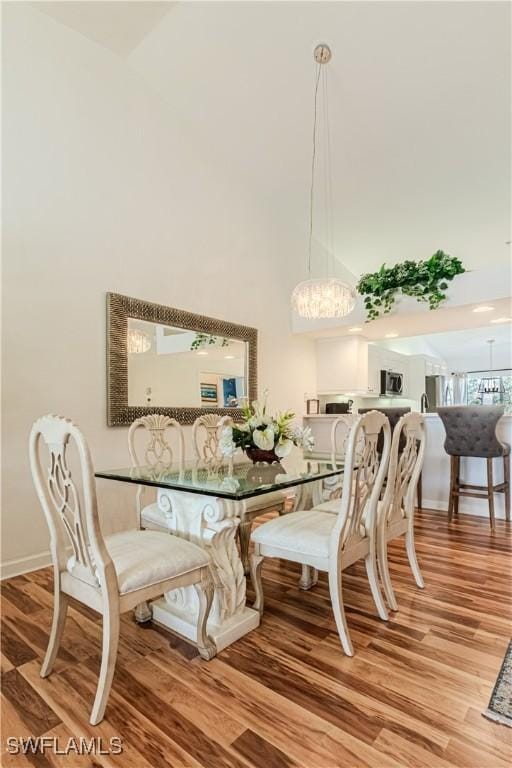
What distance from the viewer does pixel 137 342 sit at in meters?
3.58

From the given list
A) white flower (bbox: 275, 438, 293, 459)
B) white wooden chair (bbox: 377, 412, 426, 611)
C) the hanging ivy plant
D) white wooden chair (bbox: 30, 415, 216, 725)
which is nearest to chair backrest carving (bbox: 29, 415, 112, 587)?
white wooden chair (bbox: 30, 415, 216, 725)

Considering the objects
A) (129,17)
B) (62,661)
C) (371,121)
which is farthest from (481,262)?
(62,661)

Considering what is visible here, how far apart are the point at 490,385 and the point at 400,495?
304 inches

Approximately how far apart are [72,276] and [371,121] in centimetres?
297

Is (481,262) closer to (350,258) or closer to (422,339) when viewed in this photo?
(350,258)

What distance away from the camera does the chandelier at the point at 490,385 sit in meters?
8.63

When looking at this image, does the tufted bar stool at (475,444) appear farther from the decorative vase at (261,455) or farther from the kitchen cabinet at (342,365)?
the decorative vase at (261,455)

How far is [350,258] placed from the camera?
580 cm

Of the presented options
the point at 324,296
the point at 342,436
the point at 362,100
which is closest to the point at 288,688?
the point at 324,296

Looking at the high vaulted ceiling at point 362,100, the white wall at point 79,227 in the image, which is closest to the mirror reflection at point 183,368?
the white wall at point 79,227

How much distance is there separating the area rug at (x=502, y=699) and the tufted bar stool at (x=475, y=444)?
2.03 metres

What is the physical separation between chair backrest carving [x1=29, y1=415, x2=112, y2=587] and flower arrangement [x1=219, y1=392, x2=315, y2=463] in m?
0.98

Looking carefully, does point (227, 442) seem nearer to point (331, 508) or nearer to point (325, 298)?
point (331, 508)

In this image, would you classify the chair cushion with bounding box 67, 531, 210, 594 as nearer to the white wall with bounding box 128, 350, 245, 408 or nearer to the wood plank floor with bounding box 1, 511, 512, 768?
the wood plank floor with bounding box 1, 511, 512, 768
